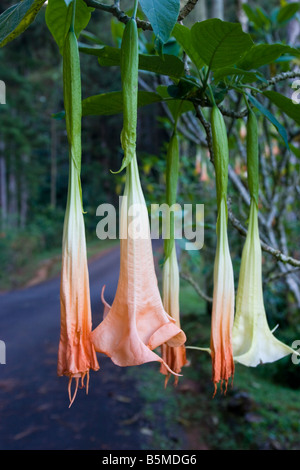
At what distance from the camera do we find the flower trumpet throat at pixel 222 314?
1.24 feet

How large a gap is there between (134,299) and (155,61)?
26cm

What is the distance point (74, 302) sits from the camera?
0.34 metres

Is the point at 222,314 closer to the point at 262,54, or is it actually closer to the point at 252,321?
the point at 252,321

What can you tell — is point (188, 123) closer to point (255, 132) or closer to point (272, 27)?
point (272, 27)

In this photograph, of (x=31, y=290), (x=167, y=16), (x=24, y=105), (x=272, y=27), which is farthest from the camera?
(x=24, y=105)

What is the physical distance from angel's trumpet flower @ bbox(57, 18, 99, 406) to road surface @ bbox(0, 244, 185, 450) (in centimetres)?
190

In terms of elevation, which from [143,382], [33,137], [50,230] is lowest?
[143,382]

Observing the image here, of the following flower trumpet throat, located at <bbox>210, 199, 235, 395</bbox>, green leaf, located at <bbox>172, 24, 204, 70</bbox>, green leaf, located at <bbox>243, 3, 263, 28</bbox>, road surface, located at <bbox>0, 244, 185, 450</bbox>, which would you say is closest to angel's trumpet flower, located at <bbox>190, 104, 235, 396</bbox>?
flower trumpet throat, located at <bbox>210, 199, 235, 395</bbox>

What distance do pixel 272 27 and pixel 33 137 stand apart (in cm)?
955

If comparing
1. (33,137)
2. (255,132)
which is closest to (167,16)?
(255,132)

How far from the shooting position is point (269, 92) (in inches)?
18.4

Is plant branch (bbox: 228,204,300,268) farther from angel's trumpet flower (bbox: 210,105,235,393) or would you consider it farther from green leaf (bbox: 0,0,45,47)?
green leaf (bbox: 0,0,45,47)
